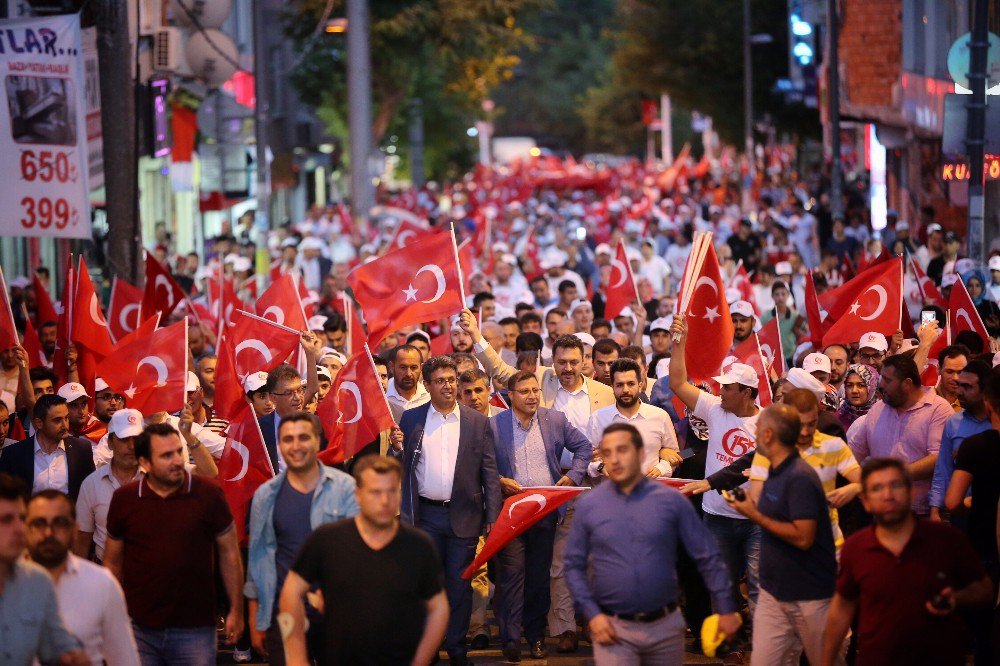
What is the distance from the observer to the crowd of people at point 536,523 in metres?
6.86

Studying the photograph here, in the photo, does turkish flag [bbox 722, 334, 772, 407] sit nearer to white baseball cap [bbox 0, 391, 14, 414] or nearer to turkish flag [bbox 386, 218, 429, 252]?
white baseball cap [bbox 0, 391, 14, 414]

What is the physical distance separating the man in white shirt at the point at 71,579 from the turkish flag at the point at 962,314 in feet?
25.9

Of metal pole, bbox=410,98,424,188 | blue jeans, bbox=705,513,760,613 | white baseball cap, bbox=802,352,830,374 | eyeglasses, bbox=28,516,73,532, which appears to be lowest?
metal pole, bbox=410,98,424,188

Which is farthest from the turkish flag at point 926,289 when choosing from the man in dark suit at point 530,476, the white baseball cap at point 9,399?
the white baseball cap at point 9,399

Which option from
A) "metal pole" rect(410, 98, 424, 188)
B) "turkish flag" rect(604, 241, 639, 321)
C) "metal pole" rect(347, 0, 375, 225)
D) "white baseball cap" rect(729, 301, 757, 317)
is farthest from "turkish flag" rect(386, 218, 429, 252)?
"metal pole" rect(410, 98, 424, 188)

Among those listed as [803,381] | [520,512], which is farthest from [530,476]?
[803,381]

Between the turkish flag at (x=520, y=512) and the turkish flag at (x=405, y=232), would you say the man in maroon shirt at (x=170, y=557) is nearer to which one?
the turkish flag at (x=520, y=512)

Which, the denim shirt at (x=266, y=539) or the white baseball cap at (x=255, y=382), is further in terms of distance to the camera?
the white baseball cap at (x=255, y=382)

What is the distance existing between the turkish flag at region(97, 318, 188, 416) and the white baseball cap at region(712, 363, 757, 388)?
11.4 feet

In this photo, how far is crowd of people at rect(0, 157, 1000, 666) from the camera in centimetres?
686

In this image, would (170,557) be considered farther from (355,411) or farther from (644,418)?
(644,418)

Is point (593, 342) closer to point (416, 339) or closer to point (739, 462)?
point (416, 339)

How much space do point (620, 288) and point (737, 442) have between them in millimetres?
7931

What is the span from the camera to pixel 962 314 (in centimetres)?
1308
